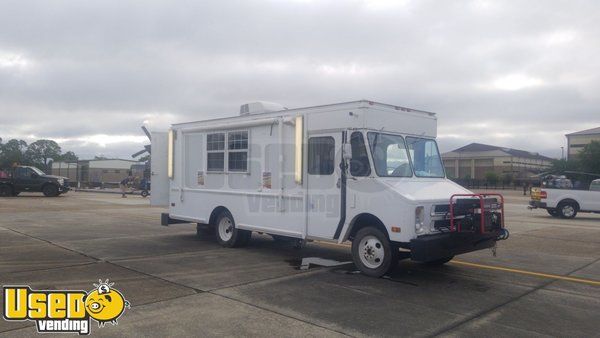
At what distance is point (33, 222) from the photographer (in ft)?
51.0

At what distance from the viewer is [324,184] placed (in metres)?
8.80

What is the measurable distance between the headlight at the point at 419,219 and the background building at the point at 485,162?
282 ft

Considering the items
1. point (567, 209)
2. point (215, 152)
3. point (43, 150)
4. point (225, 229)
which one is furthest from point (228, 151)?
point (43, 150)

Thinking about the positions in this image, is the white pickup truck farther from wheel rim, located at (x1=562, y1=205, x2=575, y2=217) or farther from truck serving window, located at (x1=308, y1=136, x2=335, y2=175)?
truck serving window, located at (x1=308, y1=136, x2=335, y2=175)

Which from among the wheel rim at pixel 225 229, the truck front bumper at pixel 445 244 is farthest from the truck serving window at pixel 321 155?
the wheel rim at pixel 225 229

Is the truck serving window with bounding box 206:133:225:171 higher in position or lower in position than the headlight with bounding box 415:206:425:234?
higher

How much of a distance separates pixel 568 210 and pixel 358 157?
1601 centimetres

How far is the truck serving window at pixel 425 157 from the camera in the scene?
8820mm

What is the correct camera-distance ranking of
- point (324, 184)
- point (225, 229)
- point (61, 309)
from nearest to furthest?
point (61, 309), point (324, 184), point (225, 229)

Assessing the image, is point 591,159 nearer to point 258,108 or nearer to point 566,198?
point 566,198

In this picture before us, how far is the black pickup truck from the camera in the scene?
101 ft

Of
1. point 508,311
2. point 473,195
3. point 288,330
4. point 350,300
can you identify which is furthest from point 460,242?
point 288,330

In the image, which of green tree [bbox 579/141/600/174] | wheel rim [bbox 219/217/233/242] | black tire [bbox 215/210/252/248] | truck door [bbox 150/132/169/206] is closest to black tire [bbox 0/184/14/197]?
truck door [bbox 150/132/169/206]

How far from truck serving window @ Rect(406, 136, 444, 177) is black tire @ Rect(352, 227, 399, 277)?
4.79 ft
